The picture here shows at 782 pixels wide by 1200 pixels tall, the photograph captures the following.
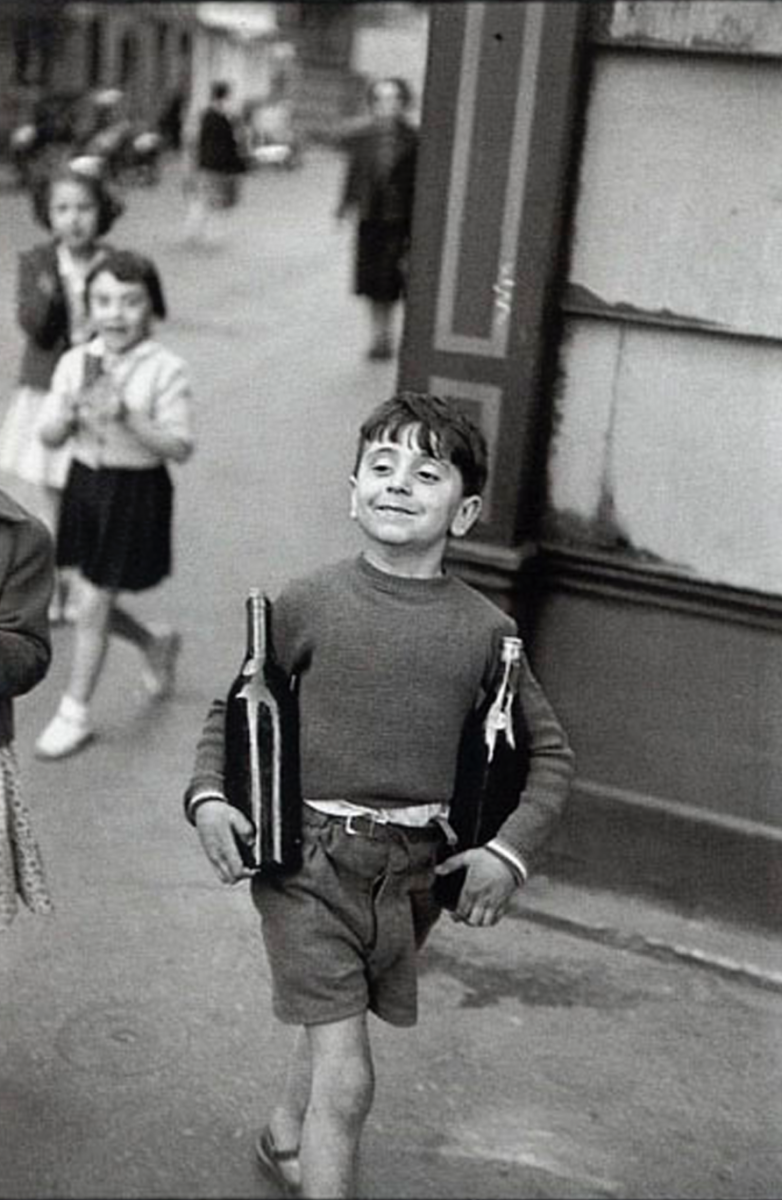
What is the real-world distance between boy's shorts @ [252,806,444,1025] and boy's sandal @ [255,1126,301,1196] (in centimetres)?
41

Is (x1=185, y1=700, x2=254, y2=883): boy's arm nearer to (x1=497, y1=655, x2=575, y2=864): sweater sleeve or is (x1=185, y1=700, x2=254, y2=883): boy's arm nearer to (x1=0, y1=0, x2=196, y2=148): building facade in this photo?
(x1=497, y1=655, x2=575, y2=864): sweater sleeve

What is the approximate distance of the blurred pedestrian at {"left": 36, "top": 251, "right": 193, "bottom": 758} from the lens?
5.04 meters

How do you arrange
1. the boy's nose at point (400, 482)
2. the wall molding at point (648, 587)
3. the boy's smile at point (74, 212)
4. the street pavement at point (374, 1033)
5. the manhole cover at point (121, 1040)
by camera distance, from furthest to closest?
the boy's smile at point (74, 212)
the wall molding at point (648, 587)
the manhole cover at point (121, 1040)
the street pavement at point (374, 1033)
the boy's nose at point (400, 482)

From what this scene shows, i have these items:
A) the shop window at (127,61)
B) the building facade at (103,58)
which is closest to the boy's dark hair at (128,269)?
the building facade at (103,58)

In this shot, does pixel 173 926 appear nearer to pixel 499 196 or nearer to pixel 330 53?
pixel 499 196

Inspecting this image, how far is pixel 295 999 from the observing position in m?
2.75

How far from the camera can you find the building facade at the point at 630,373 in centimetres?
388

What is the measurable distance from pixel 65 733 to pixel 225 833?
101 inches

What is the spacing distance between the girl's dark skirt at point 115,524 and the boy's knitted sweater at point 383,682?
2507 millimetres

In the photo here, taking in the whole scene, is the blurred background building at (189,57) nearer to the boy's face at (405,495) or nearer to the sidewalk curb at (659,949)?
the sidewalk curb at (659,949)

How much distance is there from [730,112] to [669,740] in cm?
154

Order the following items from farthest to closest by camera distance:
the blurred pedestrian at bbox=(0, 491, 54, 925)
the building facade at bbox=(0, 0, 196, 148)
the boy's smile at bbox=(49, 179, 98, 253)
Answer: the building facade at bbox=(0, 0, 196, 148) < the boy's smile at bbox=(49, 179, 98, 253) < the blurred pedestrian at bbox=(0, 491, 54, 925)

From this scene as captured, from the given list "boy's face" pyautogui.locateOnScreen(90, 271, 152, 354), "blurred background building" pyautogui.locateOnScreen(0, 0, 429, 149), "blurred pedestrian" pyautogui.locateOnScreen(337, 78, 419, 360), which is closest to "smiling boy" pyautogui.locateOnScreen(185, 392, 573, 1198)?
"boy's face" pyautogui.locateOnScreen(90, 271, 152, 354)

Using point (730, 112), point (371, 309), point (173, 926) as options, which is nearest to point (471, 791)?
point (173, 926)
